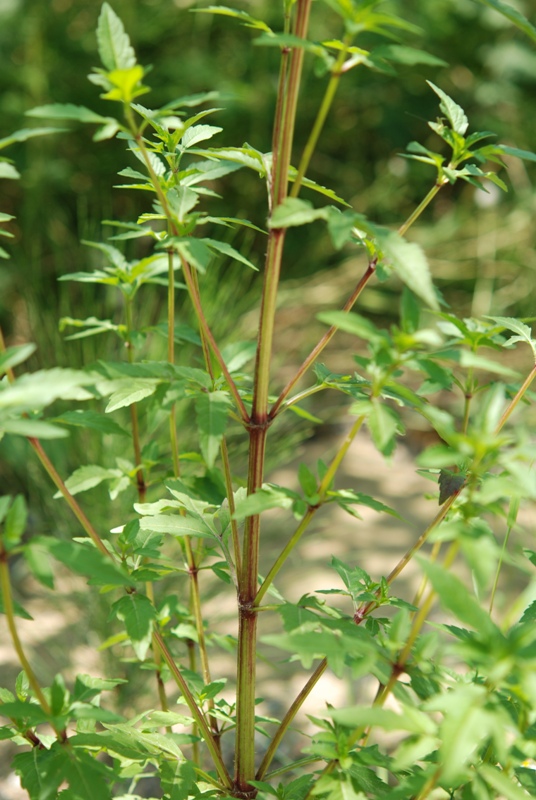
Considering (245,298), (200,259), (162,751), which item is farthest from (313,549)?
(200,259)

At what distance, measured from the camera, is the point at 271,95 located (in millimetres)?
2457

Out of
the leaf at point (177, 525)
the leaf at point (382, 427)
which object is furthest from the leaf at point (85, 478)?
the leaf at point (382, 427)

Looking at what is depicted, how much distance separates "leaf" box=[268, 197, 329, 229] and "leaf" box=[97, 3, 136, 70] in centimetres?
13

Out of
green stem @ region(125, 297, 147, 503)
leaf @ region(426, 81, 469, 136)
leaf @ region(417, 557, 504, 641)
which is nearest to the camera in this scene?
leaf @ region(417, 557, 504, 641)

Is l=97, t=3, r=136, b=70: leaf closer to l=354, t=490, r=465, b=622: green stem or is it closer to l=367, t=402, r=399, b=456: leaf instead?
l=367, t=402, r=399, b=456: leaf

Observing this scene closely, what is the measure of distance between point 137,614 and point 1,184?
7.14 ft

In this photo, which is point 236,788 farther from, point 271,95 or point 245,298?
point 271,95

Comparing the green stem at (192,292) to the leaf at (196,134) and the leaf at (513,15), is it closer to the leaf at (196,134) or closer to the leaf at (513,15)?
the leaf at (196,134)

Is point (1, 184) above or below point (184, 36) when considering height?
below

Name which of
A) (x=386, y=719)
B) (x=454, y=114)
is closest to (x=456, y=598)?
(x=386, y=719)

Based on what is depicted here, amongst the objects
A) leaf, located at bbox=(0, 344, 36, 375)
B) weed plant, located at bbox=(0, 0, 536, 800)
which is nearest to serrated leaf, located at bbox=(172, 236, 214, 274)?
weed plant, located at bbox=(0, 0, 536, 800)

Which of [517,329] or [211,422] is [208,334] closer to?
[211,422]

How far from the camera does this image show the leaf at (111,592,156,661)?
52 centimetres

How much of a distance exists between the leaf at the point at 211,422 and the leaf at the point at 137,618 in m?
0.13
